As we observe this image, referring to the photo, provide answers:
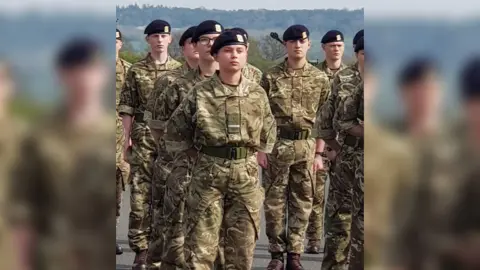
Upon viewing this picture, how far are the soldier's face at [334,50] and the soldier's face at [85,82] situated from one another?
392 centimetres

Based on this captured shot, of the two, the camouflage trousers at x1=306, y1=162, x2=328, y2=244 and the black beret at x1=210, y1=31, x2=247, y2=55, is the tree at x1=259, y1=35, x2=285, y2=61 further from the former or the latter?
the black beret at x1=210, y1=31, x2=247, y2=55

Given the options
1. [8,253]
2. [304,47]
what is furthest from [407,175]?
[304,47]

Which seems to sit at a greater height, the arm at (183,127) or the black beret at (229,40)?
the black beret at (229,40)

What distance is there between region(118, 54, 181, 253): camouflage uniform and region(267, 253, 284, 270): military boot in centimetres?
76

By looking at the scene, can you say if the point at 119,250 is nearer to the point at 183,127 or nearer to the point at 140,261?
the point at 140,261

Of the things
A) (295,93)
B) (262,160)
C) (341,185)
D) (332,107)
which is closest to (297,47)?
(295,93)

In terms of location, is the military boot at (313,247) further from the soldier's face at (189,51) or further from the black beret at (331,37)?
the soldier's face at (189,51)

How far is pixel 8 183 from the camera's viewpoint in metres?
2.38

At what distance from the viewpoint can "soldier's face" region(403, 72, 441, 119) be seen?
233 centimetres

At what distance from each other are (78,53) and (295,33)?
132 inches

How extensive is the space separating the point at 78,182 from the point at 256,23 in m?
2.81

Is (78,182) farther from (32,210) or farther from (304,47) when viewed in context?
(304,47)

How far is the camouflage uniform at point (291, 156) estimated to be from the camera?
5.51 metres

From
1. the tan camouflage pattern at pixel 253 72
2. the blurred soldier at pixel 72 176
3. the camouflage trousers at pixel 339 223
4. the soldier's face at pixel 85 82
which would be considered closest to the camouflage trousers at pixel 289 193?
the tan camouflage pattern at pixel 253 72
